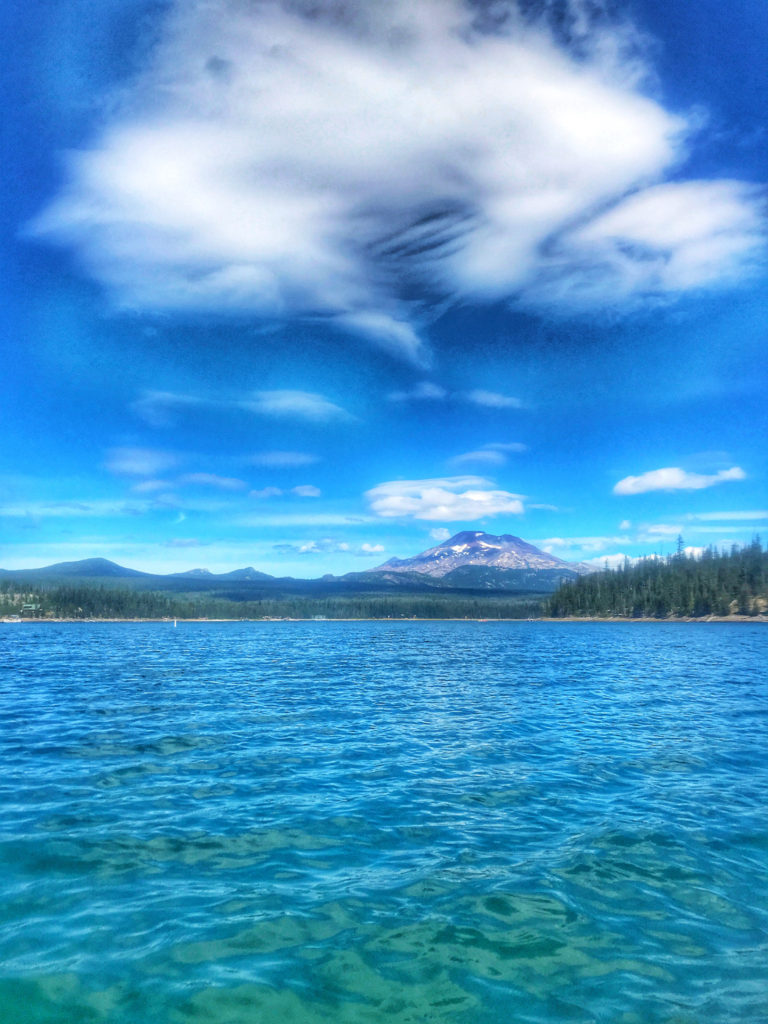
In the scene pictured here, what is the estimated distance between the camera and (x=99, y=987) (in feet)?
28.3

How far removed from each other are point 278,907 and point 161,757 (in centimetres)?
1254

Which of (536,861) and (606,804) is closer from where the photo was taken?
(536,861)

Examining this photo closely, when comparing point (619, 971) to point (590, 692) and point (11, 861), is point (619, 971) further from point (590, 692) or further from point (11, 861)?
point (590, 692)

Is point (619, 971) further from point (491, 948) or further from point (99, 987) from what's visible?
point (99, 987)

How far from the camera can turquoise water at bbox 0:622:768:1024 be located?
8555 millimetres

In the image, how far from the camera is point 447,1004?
27.4 feet

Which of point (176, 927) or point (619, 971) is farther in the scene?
point (176, 927)

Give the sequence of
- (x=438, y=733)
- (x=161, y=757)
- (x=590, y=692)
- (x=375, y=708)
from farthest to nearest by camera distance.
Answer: (x=590, y=692), (x=375, y=708), (x=438, y=733), (x=161, y=757)

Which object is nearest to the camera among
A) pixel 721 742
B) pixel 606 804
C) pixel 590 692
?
pixel 606 804

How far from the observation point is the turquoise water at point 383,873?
8555 millimetres

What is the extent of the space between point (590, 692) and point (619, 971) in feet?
109

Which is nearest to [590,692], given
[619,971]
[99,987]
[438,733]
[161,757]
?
[438,733]

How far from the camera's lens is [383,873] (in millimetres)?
12250

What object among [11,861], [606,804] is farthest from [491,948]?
[11,861]
